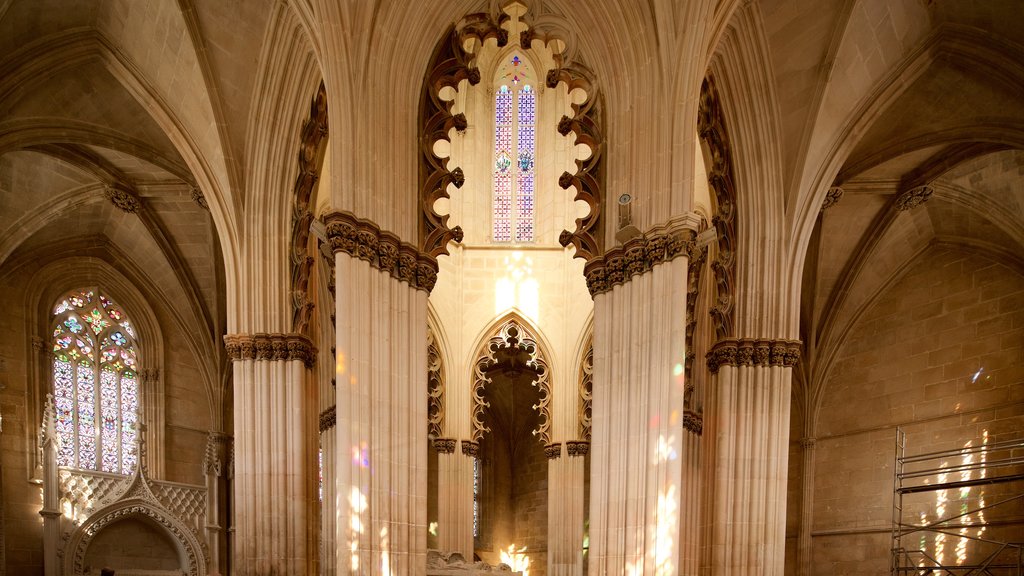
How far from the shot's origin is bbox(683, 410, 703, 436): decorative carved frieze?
48.2 ft

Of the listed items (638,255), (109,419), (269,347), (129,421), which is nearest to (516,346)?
(269,347)

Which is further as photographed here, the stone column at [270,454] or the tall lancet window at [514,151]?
the tall lancet window at [514,151]

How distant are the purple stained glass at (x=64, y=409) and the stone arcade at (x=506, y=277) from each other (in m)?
0.06

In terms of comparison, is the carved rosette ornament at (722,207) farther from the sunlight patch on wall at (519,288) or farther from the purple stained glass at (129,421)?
the purple stained glass at (129,421)

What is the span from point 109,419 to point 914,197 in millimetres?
17004

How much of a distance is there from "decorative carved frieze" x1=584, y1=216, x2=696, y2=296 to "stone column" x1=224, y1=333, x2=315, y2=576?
5102 millimetres

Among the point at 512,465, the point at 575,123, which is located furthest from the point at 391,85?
the point at 512,465

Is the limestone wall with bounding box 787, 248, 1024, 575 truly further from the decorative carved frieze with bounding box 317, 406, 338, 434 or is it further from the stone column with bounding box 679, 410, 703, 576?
the decorative carved frieze with bounding box 317, 406, 338, 434

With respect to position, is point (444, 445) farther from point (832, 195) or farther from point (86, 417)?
point (832, 195)

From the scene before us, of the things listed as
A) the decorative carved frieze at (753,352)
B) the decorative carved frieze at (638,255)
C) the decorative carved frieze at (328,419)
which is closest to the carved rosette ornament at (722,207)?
the decorative carved frieze at (753,352)

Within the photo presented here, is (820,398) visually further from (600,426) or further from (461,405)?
(600,426)

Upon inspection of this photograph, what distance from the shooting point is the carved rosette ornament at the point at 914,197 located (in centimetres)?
1669

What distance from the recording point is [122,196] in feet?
54.8

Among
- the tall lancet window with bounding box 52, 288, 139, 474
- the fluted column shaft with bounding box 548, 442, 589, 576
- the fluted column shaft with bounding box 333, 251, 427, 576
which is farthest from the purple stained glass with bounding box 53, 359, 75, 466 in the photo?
the fluted column shaft with bounding box 333, 251, 427, 576
